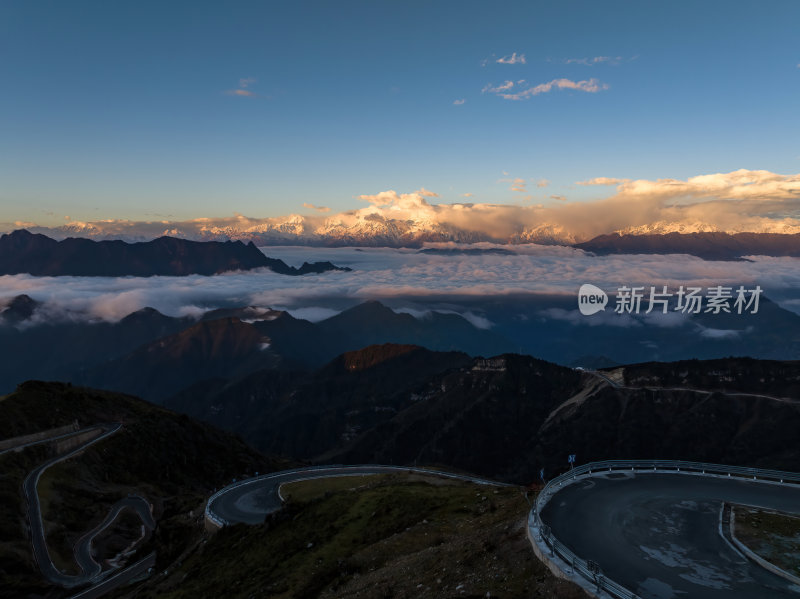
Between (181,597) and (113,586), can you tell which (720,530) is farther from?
(113,586)

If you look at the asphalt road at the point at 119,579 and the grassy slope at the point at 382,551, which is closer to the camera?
the grassy slope at the point at 382,551

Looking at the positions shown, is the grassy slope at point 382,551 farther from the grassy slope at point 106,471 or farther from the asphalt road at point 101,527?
the asphalt road at point 101,527

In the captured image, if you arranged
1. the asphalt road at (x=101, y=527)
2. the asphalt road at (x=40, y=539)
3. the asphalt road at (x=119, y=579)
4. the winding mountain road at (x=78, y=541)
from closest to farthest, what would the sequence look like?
the asphalt road at (x=119, y=579)
the asphalt road at (x=40, y=539)
the winding mountain road at (x=78, y=541)
the asphalt road at (x=101, y=527)

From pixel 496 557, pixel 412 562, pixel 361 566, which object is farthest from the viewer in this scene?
pixel 361 566

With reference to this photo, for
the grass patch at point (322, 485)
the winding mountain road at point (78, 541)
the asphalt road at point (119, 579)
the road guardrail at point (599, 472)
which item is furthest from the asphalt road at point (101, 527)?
the road guardrail at point (599, 472)

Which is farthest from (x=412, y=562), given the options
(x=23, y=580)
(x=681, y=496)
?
(x=23, y=580)

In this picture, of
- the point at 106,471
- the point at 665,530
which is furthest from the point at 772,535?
the point at 106,471

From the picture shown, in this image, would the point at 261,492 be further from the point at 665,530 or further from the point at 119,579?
the point at 665,530
